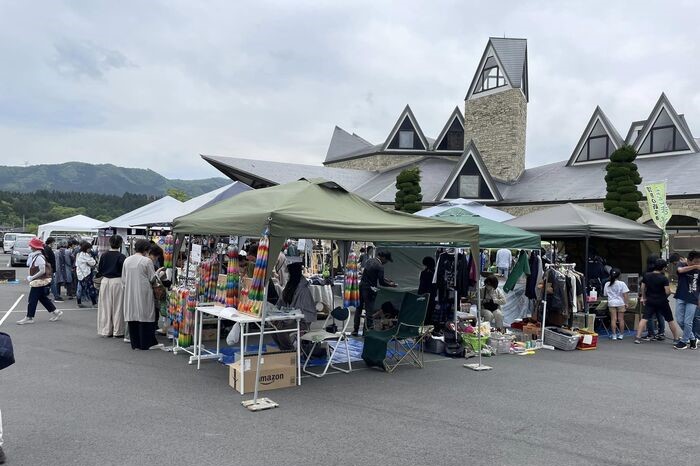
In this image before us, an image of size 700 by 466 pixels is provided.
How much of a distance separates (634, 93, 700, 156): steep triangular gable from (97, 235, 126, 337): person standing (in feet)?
82.9

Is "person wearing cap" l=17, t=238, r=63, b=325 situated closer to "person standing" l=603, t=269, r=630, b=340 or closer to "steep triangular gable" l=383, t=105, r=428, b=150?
"person standing" l=603, t=269, r=630, b=340

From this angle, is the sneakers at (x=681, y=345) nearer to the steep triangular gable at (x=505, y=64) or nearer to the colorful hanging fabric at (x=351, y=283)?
the colorful hanging fabric at (x=351, y=283)

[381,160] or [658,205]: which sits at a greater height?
[381,160]

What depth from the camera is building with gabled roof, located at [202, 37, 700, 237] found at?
23.8 m

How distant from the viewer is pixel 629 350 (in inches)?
346

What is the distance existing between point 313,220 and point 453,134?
104 ft

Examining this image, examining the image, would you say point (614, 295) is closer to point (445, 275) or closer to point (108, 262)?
point (445, 275)

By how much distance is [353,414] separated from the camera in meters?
5.00

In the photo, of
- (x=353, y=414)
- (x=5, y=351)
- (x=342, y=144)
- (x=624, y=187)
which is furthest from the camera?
(x=342, y=144)

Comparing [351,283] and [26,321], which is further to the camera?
[26,321]

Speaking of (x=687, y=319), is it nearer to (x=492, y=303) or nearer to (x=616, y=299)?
(x=616, y=299)

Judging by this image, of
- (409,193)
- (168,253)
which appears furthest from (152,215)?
(409,193)

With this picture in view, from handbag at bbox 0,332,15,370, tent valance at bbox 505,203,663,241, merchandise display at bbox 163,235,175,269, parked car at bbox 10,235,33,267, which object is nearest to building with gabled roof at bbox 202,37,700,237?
parked car at bbox 10,235,33,267

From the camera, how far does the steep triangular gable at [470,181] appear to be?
2775 centimetres
